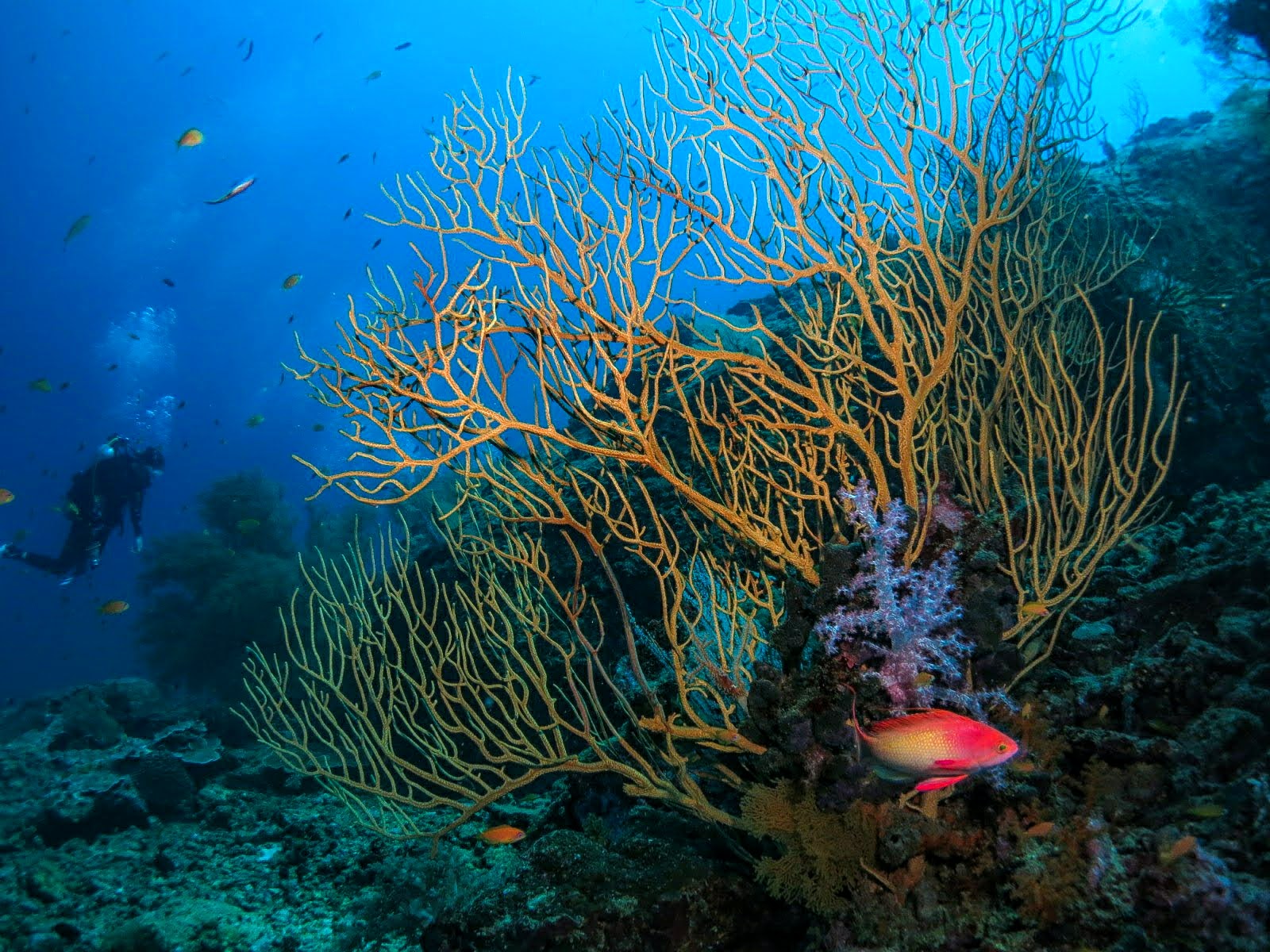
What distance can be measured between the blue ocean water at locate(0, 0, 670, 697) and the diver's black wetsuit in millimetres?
42340

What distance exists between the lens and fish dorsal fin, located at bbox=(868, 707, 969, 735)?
5.52 feet

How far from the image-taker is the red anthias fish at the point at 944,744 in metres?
1.68

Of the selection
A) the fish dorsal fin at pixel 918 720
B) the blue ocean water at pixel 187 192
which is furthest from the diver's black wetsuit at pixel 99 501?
the blue ocean water at pixel 187 192

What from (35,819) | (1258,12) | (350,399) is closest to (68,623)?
(35,819)

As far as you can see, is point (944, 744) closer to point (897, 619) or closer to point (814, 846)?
point (897, 619)

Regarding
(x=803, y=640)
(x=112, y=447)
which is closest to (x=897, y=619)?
(x=803, y=640)

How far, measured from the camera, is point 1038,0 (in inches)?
142

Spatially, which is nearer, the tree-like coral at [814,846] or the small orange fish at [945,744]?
the small orange fish at [945,744]

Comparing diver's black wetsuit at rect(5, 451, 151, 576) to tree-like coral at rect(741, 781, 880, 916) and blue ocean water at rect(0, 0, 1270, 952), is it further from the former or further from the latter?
tree-like coral at rect(741, 781, 880, 916)

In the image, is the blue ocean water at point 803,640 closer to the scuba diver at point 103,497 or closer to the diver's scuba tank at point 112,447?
the diver's scuba tank at point 112,447

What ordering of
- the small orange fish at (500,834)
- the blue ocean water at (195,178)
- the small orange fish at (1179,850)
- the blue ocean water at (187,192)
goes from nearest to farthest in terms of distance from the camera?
the small orange fish at (1179,850), the small orange fish at (500,834), the blue ocean water at (187,192), the blue ocean water at (195,178)

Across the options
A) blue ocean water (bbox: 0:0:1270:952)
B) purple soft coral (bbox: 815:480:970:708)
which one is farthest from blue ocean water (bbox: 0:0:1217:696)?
purple soft coral (bbox: 815:480:970:708)

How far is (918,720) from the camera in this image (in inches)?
67.1

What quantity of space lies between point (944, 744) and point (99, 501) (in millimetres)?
17925
